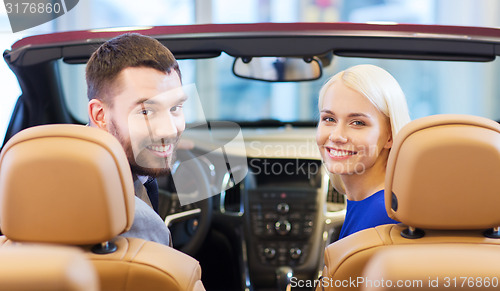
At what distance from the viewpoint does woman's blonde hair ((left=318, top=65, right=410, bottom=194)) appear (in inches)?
73.1

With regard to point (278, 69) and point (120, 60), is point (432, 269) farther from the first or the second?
point (278, 69)

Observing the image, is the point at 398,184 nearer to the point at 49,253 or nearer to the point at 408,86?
the point at 49,253

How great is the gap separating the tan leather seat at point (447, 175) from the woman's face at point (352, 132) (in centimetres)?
46

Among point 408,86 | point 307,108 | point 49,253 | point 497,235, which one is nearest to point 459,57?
point 497,235

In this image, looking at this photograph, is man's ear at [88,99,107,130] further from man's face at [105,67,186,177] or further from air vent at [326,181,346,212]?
air vent at [326,181,346,212]

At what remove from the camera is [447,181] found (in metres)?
1.33

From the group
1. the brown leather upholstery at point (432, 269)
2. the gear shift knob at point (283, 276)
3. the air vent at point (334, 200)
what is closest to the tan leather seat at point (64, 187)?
the brown leather upholstery at point (432, 269)

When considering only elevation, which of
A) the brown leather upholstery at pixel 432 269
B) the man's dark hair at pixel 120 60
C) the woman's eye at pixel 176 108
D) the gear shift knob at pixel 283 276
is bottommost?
the gear shift knob at pixel 283 276

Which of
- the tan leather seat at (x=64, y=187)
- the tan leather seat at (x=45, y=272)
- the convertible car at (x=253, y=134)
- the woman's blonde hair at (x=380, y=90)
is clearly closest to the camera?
the tan leather seat at (x=45, y=272)

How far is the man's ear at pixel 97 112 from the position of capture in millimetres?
1751

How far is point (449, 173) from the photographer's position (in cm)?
133

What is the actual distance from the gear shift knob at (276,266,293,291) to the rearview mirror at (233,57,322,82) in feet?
3.54

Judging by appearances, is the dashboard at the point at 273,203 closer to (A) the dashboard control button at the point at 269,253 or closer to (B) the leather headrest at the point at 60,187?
(A) the dashboard control button at the point at 269,253

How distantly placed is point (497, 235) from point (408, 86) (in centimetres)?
576
